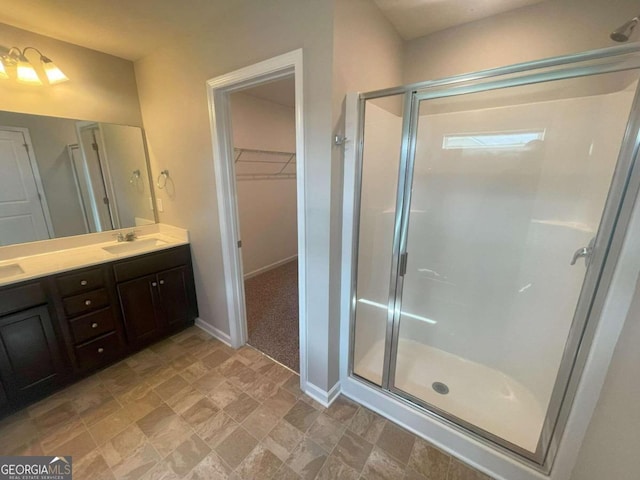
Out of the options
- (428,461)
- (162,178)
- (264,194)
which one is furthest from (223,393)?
(264,194)

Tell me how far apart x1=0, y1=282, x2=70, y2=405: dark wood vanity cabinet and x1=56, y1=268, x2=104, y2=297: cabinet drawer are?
92 millimetres

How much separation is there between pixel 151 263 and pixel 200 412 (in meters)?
1.22

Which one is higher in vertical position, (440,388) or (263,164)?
(263,164)

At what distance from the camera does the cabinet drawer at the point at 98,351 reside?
6.07ft

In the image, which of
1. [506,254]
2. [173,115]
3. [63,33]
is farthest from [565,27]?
[63,33]

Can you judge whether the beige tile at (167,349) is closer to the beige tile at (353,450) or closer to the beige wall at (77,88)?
the beige tile at (353,450)

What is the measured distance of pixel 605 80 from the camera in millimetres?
1457

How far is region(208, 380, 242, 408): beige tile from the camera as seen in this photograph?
176 cm

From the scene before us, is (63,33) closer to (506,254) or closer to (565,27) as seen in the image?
(565,27)

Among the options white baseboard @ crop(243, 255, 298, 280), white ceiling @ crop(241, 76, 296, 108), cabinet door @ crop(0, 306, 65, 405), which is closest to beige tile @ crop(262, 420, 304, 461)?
cabinet door @ crop(0, 306, 65, 405)

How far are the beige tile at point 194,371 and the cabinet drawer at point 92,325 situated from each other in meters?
0.66

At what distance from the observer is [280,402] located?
1.75 meters

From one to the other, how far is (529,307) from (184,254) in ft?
9.21

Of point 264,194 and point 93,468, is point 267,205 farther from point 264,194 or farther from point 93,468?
point 93,468
